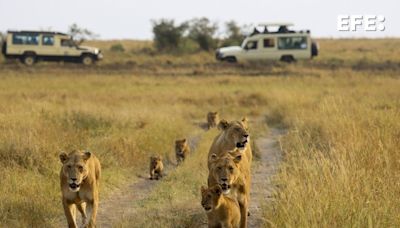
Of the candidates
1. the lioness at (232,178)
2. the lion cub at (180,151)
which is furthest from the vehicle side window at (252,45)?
the lioness at (232,178)

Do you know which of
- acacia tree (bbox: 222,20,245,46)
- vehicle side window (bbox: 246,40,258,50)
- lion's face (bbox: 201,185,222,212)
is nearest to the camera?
lion's face (bbox: 201,185,222,212)

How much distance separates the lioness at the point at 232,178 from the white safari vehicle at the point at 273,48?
31.7m

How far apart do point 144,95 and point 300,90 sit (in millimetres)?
5670

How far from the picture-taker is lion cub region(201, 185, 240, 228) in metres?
6.80

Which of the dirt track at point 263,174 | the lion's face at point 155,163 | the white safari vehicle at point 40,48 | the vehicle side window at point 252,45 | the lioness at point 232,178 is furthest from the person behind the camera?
the white safari vehicle at point 40,48

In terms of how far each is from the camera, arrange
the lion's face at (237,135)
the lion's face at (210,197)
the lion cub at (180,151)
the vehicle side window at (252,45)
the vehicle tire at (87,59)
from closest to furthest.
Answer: the lion's face at (210,197), the lion's face at (237,135), the lion cub at (180,151), the vehicle side window at (252,45), the vehicle tire at (87,59)

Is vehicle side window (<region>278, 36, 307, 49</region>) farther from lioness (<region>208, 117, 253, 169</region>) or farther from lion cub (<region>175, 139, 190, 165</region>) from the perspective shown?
lioness (<region>208, 117, 253, 169</region>)

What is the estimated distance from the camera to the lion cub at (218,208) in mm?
6797

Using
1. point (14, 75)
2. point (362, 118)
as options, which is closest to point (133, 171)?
point (362, 118)

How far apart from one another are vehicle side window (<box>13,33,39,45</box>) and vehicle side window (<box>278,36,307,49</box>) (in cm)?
1376

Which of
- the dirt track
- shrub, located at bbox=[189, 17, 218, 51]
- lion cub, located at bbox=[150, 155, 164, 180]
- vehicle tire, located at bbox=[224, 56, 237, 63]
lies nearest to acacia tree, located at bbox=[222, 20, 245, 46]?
shrub, located at bbox=[189, 17, 218, 51]

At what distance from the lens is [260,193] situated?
10.2 meters

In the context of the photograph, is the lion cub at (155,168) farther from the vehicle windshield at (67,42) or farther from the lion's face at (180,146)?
the vehicle windshield at (67,42)

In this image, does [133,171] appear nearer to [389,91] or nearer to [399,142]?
[399,142]
